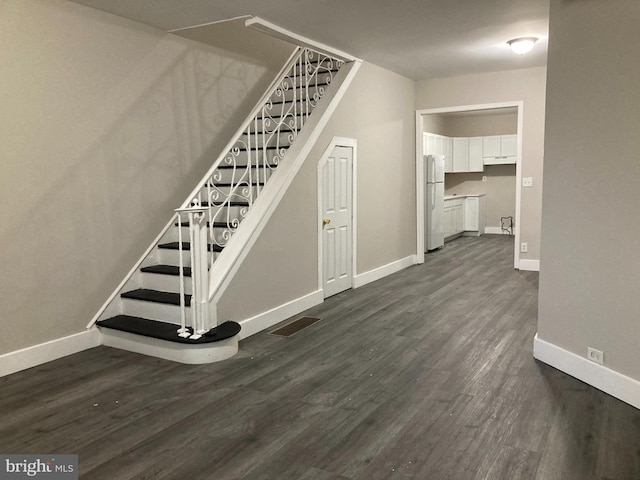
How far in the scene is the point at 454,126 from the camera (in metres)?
11.6

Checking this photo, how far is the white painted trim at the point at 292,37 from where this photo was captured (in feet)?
14.0

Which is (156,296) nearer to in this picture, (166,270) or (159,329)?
(166,270)

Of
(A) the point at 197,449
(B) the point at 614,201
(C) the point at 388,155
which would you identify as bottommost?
(A) the point at 197,449

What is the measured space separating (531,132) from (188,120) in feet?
15.2

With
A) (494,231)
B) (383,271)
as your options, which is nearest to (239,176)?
(383,271)

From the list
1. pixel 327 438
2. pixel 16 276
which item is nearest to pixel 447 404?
pixel 327 438

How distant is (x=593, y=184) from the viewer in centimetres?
324

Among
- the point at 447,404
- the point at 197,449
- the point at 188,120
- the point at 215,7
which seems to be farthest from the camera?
the point at 188,120

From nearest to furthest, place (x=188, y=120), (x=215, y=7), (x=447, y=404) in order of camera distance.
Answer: (x=447, y=404) < (x=215, y=7) < (x=188, y=120)

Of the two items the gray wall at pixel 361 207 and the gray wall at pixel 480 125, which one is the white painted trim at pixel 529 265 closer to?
the gray wall at pixel 361 207

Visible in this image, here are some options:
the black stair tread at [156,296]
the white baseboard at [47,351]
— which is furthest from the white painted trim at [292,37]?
the white baseboard at [47,351]

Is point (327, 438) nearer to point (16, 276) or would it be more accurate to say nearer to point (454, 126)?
point (16, 276)

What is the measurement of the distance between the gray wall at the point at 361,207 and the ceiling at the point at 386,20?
0.83 m

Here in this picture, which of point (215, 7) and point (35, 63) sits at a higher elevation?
point (215, 7)
